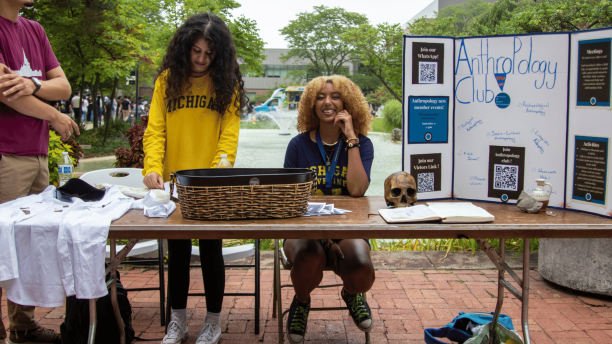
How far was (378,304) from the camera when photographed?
10.3 feet

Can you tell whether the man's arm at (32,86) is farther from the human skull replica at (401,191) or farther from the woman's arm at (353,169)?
the human skull replica at (401,191)

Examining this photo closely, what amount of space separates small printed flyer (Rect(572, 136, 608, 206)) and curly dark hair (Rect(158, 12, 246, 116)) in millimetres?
1767

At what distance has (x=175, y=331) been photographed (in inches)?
94.7

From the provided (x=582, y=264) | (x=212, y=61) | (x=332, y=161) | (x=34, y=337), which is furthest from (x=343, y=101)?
(x=34, y=337)

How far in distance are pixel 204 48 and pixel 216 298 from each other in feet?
4.43

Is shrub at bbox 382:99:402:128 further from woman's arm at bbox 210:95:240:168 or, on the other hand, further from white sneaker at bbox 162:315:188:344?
white sneaker at bbox 162:315:188:344

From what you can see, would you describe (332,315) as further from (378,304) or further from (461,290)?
(461,290)

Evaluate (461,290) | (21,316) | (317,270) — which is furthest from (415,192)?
(21,316)

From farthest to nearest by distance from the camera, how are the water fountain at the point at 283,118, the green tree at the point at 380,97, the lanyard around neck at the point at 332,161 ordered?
the green tree at the point at 380,97, the water fountain at the point at 283,118, the lanyard around neck at the point at 332,161

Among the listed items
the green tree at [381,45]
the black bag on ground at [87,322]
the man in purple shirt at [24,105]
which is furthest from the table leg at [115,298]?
the green tree at [381,45]

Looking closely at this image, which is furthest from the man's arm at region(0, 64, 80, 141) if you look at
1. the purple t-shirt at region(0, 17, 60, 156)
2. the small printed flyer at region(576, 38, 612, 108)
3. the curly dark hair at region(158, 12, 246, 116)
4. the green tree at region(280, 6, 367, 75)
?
the green tree at region(280, 6, 367, 75)

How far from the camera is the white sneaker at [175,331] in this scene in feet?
7.78

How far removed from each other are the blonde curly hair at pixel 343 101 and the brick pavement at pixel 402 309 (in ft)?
4.05

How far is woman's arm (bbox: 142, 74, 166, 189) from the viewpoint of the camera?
2312 millimetres
